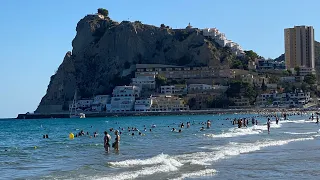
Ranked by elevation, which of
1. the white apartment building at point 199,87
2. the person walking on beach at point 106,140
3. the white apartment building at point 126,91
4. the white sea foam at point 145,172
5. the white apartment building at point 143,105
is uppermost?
the white apartment building at point 199,87

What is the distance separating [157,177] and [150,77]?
17026 cm

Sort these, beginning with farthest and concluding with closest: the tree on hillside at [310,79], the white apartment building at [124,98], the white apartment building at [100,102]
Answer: the white apartment building at [100,102], the tree on hillside at [310,79], the white apartment building at [124,98]

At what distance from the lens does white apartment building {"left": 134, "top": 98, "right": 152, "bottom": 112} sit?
175 meters

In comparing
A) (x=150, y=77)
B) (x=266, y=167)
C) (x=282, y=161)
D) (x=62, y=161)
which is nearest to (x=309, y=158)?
(x=282, y=161)

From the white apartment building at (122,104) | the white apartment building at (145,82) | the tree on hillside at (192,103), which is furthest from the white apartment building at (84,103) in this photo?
the tree on hillside at (192,103)

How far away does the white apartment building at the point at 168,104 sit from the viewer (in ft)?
569

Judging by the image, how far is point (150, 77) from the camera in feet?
632

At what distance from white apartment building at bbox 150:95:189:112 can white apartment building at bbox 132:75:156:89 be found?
51.8 ft

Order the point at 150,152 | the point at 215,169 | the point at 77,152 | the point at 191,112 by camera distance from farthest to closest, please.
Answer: the point at 191,112 → the point at 77,152 → the point at 150,152 → the point at 215,169

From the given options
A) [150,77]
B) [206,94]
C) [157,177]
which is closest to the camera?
[157,177]

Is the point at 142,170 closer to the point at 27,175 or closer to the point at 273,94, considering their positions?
the point at 27,175

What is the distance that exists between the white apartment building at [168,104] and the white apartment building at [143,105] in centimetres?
138

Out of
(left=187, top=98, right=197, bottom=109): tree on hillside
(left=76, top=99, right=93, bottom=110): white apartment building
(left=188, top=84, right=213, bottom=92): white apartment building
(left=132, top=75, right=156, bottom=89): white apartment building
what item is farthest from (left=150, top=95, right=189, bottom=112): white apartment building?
(left=76, top=99, right=93, bottom=110): white apartment building

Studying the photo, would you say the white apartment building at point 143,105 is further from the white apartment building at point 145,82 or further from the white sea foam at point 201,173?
the white sea foam at point 201,173
